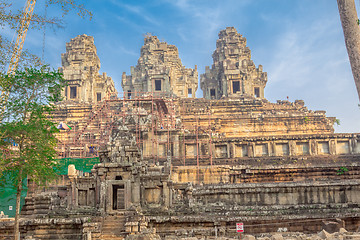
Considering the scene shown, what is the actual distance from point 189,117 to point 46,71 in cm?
2681

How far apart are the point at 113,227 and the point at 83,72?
127 feet

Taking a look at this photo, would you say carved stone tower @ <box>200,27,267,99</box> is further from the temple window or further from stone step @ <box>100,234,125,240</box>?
stone step @ <box>100,234,125,240</box>

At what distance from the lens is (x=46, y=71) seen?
58.4 ft

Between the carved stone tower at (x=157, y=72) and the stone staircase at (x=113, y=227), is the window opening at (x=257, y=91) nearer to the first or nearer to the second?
the carved stone tower at (x=157, y=72)

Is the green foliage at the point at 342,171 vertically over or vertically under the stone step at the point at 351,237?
over

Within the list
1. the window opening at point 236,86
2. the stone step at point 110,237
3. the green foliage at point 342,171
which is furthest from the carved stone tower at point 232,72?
the stone step at point 110,237

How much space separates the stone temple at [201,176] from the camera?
19.8 meters

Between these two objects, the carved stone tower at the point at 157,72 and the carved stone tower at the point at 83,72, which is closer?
the carved stone tower at the point at 83,72

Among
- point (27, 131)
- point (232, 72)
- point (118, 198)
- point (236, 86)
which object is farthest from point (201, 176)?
point (232, 72)

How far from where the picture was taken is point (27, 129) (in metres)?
16.4

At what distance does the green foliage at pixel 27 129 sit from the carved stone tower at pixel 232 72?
1492 inches

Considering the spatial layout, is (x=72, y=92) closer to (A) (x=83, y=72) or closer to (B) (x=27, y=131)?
(A) (x=83, y=72)

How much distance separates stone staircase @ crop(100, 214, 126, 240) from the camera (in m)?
18.5

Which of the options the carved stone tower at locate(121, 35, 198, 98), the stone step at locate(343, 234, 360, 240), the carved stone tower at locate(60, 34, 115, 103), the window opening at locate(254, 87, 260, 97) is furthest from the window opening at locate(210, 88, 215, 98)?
the stone step at locate(343, 234, 360, 240)
